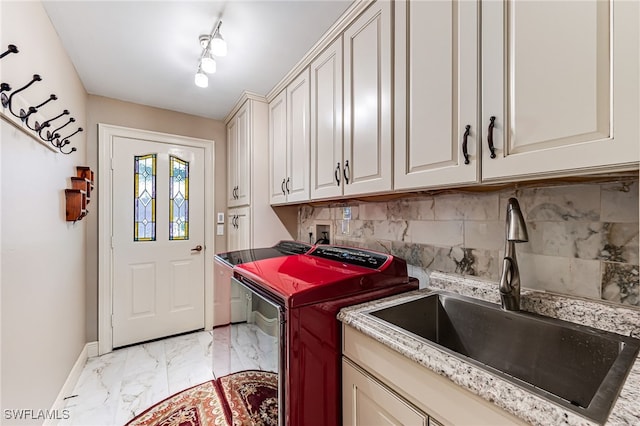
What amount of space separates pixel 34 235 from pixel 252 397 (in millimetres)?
1357

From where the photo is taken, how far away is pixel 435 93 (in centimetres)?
110

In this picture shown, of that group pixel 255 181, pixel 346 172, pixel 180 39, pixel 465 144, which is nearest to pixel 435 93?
pixel 465 144

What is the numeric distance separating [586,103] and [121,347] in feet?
11.7

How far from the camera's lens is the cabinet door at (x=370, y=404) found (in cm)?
87

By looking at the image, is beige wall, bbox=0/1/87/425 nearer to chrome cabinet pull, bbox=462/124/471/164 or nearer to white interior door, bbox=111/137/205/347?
white interior door, bbox=111/137/205/347

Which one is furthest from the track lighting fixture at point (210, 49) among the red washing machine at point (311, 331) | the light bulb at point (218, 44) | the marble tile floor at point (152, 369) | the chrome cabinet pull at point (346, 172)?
the marble tile floor at point (152, 369)

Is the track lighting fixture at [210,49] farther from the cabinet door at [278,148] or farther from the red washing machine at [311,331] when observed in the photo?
the red washing machine at [311,331]

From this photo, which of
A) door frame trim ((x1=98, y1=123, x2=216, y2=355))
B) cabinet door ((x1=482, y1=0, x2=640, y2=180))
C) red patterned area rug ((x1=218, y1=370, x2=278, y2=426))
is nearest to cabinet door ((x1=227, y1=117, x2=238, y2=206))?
door frame trim ((x1=98, y1=123, x2=216, y2=355))

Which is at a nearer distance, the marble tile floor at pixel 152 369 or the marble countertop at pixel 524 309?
the marble countertop at pixel 524 309

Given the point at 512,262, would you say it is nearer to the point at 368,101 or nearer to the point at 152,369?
the point at 368,101

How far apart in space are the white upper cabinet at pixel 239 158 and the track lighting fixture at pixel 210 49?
0.61 meters

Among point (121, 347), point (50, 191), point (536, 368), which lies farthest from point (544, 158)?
point (121, 347)

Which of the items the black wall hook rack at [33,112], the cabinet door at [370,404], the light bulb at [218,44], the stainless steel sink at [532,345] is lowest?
the cabinet door at [370,404]

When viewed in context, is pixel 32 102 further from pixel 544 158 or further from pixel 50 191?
pixel 544 158
